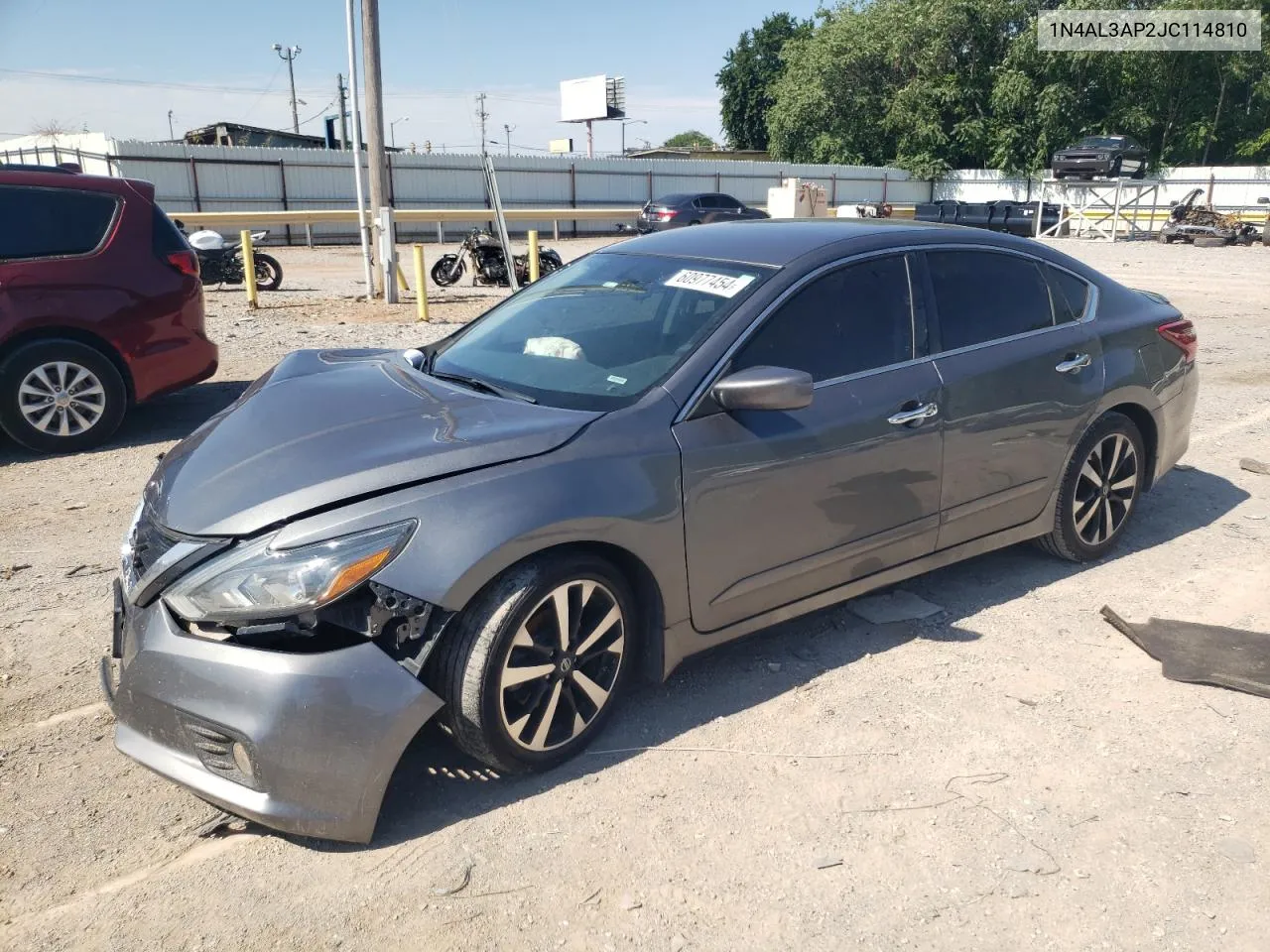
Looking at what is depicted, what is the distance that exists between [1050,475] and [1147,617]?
725mm

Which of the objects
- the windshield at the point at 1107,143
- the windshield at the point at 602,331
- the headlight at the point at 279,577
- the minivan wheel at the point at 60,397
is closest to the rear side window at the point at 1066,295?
the windshield at the point at 602,331

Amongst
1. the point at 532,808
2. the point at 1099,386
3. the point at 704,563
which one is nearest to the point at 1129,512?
the point at 1099,386

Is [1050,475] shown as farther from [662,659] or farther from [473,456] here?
[473,456]

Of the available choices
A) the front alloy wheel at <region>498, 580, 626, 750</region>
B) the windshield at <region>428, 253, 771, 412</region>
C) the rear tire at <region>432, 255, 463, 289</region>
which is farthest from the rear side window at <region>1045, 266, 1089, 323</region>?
the rear tire at <region>432, 255, 463, 289</region>

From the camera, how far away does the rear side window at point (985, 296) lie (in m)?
4.16

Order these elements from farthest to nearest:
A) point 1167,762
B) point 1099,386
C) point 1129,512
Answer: point 1129,512 → point 1099,386 → point 1167,762

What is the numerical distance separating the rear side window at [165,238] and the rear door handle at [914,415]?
5.43 meters

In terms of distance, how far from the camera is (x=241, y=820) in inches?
115

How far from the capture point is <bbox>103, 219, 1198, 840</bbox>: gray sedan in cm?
268

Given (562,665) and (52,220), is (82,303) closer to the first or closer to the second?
(52,220)

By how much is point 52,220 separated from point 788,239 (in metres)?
5.18

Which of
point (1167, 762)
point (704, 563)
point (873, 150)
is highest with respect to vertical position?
point (873, 150)

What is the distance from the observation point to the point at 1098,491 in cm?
480

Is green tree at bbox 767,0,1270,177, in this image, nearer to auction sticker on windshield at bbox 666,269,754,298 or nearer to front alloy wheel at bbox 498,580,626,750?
auction sticker on windshield at bbox 666,269,754,298
